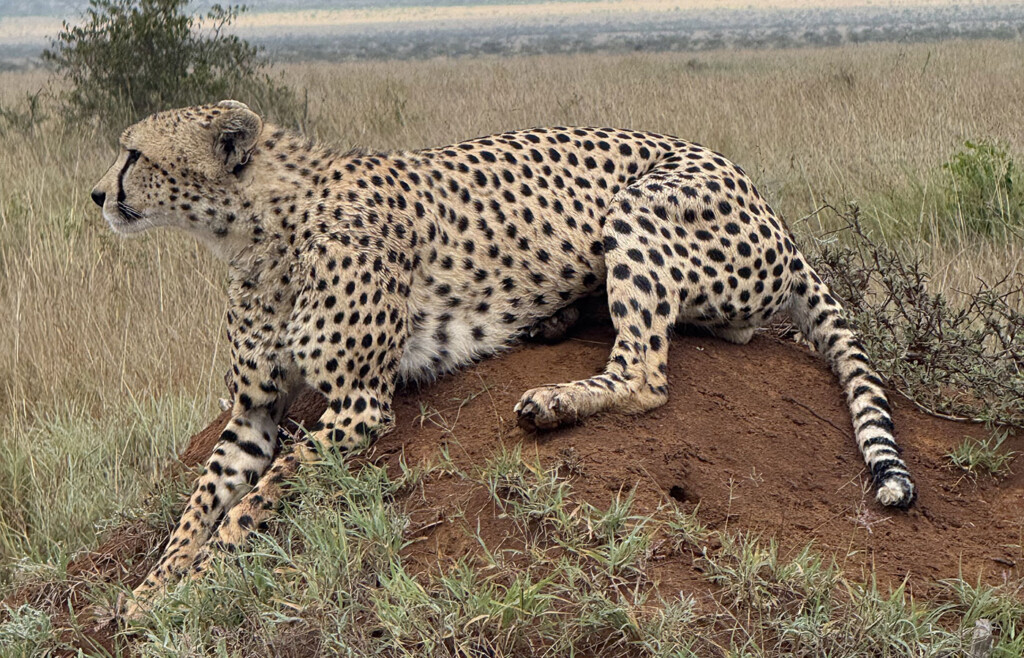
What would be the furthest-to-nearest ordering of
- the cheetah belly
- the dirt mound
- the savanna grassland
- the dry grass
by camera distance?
1. the dry grass
2. the cheetah belly
3. the dirt mound
4. the savanna grassland

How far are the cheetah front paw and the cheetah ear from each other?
1100 mm

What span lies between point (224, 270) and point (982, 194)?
4.19m

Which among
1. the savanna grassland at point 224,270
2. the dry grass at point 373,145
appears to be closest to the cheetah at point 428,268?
the savanna grassland at point 224,270

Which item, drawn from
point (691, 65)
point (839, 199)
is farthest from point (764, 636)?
point (691, 65)

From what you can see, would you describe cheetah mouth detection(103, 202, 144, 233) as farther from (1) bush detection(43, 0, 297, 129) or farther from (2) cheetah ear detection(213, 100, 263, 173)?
(1) bush detection(43, 0, 297, 129)

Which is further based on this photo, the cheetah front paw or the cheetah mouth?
the cheetah mouth

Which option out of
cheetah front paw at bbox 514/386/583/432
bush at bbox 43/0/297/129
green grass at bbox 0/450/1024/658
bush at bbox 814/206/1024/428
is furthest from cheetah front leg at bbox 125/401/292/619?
bush at bbox 43/0/297/129

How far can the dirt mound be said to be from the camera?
312 centimetres

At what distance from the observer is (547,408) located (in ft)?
10.9

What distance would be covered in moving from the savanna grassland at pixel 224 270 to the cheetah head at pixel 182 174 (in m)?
0.85

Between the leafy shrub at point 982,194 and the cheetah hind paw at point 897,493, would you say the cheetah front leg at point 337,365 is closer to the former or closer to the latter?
the cheetah hind paw at point 897,493

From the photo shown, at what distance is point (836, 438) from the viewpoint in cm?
360

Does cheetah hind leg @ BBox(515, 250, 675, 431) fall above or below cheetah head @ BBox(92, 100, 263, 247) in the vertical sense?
below

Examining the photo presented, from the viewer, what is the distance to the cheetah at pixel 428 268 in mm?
3441
